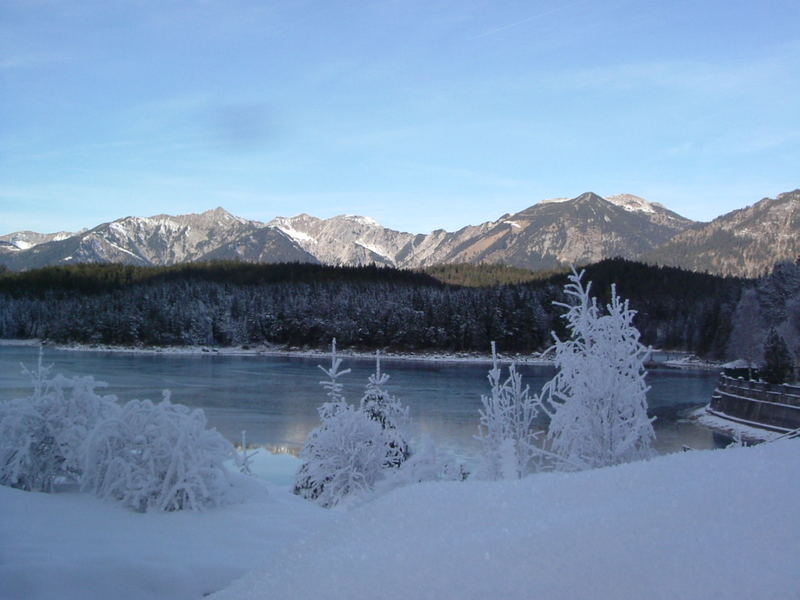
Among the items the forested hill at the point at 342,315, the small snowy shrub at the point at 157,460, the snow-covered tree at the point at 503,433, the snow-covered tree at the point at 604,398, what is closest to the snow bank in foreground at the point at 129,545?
the small snowy shrub at the point at 157,460

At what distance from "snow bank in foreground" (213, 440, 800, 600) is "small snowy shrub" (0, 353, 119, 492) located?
7.16 m

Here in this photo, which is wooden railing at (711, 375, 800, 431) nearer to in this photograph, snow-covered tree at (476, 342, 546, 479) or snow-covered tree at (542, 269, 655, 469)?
snow-covered tree at (476, 342, 546, 479)

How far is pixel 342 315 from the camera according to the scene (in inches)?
4402

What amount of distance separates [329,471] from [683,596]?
14184mm

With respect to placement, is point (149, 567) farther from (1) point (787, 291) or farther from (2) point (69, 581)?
(1) point (787, 291)

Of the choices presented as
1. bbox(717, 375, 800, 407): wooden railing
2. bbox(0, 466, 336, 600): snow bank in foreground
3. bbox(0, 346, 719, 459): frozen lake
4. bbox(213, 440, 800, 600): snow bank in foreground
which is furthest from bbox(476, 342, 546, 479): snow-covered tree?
bbox(717, 375, 800, 407): wooden railing

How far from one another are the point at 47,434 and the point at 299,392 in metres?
40.1

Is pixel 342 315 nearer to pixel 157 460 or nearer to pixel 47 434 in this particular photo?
pixel 47 434

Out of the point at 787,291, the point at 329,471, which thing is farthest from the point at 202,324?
the point at 329,471

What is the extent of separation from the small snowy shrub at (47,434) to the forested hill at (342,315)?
292 feet

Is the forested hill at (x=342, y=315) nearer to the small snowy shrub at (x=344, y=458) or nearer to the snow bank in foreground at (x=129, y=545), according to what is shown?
the small snowy shrub at (x=344, y=458)

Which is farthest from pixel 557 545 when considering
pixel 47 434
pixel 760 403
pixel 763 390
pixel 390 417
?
pixel 763 390

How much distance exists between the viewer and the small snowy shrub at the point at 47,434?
10211 mm

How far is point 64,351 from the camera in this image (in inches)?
3839
